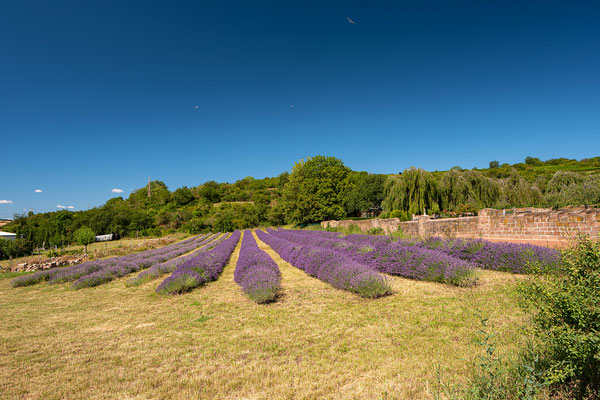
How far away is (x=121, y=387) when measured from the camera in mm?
2771

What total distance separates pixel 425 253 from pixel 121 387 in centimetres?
670

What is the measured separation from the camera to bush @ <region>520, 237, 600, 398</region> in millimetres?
→ 1648

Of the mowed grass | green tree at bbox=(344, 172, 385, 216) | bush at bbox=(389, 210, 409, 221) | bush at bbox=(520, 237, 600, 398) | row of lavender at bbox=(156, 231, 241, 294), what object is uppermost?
green tree at bbox=(344, 172, 385, 216)

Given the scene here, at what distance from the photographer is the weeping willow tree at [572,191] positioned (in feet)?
51.5

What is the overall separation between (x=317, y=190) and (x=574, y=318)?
3405 cm

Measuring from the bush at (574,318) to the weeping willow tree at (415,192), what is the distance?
21.2 metres

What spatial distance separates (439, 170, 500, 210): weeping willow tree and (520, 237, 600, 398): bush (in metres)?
22.5

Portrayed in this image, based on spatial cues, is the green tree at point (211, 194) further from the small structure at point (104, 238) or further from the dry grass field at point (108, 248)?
the dry grass field at point (108, 248)

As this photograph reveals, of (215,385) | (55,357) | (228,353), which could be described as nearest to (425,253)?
(228,353)

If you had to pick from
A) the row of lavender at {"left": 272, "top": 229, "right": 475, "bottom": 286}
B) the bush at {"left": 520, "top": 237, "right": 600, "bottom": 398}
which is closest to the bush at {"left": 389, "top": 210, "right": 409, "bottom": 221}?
the row of lavender at {"left": 272, "top": 229, "right": 475, "bottom": 286}

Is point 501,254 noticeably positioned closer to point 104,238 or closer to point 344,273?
point 344,273

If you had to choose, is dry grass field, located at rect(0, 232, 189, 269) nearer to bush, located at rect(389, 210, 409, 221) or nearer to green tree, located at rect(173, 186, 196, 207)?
bush, located at rect(389, 210, 409, 221)

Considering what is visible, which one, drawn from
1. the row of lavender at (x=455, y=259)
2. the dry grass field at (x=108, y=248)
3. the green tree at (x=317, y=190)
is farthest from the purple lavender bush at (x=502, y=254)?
the green tree at (x=317, y=190)

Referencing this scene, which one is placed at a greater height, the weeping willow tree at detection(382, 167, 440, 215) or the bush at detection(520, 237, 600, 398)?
the weeping willow tree at detection(382, 167, 440, 215)
